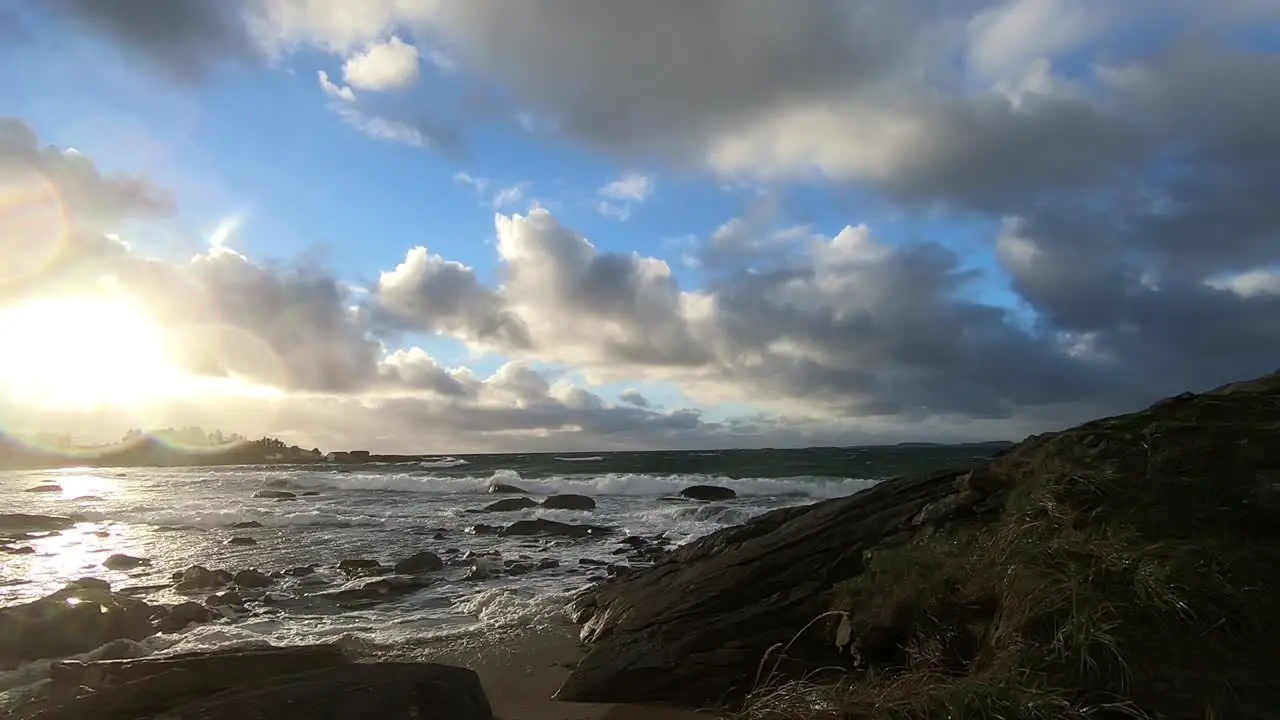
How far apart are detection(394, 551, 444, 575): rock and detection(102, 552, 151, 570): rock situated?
707cm

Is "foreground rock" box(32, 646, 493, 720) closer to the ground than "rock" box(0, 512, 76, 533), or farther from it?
farther from it

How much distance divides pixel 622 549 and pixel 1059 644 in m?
16.3

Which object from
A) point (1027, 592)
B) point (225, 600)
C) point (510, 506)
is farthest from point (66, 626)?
point (510, 506)

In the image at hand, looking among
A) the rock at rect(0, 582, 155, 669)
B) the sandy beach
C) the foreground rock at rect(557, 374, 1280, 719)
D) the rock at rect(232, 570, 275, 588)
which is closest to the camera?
the foreground rock at rect(557, 374, 1280, 719)

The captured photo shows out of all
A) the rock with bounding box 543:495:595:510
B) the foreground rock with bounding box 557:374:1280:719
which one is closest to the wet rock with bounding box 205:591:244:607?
the foreground rock with bounding box 557:374:1280:719

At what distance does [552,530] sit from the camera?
2389cm

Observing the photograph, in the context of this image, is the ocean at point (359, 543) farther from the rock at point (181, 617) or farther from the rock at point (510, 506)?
the rock at point (510, 506)

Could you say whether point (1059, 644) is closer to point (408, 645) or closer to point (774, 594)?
point (774, 594)

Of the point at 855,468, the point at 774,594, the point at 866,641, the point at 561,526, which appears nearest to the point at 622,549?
the point at 561,526

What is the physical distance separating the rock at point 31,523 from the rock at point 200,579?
15460mm

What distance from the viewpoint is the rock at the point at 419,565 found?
16781 mm

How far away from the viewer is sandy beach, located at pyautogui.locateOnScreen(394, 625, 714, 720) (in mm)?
7617

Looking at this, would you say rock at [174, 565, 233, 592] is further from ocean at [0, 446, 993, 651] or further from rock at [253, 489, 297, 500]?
rock at [253, 489, 297, 500]

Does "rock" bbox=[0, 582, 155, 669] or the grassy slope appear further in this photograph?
"rock" bbox=[0, 582, 155, 669]
